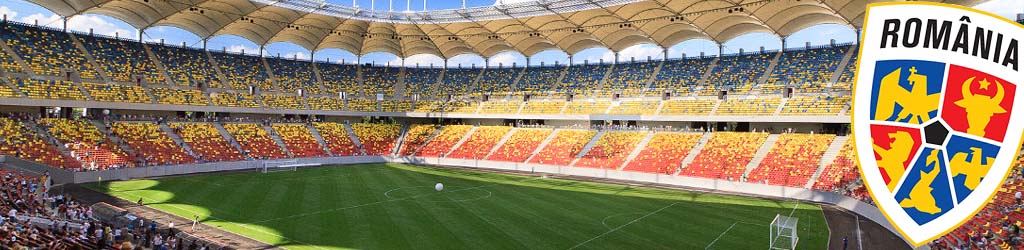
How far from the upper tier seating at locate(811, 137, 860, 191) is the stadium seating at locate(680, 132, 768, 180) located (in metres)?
5.55

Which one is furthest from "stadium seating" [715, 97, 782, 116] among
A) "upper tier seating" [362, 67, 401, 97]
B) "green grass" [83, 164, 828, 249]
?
"upper tier seating" [362, 67, 401, 97]

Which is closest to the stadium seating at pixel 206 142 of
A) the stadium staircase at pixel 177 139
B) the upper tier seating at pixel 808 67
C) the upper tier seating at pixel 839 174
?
the stadium staircase at pixel 177 139

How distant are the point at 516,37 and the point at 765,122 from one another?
27766 millimetres

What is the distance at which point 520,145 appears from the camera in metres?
56.2

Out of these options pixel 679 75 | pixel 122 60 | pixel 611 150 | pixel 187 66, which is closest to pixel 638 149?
pixel 611 150

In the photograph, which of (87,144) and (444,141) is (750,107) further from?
(87,144)

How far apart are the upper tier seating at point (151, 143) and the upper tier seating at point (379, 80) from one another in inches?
996

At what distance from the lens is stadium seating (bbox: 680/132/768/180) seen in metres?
40.5

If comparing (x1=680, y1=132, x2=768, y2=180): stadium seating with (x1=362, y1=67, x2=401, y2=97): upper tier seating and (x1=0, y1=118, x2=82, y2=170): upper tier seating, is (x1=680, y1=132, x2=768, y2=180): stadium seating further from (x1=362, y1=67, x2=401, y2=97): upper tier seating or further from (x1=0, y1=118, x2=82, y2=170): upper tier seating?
(x1=0, y1=118, x2=82, y2=170): upper tier seating

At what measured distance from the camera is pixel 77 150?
38.9 meters

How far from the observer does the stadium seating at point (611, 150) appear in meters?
47.8

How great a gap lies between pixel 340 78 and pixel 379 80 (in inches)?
206

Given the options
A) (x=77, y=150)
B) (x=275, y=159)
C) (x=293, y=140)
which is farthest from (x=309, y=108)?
(x=77, y=150)

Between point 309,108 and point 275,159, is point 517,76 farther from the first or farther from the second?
point 275,159
